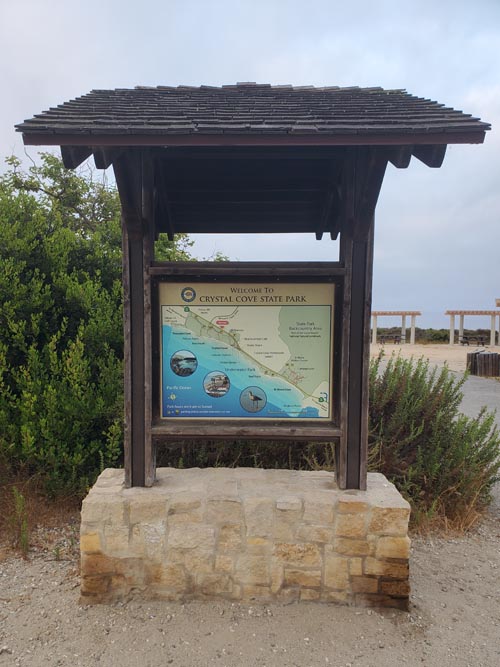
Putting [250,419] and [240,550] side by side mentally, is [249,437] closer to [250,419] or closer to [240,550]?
[250,419]

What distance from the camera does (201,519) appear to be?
2902mm

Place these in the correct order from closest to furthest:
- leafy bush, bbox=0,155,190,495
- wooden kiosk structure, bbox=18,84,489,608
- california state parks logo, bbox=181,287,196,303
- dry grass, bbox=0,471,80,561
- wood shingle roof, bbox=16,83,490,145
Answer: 1. wood shingle roof, bbox=16,83,490,145
2. wooden kiosk structure, bbox=18,84,489,608
3. california state parks logo, bbox=181,287,196,303
4. dry grass, bbox=0,471,80,561
5. leafy bush, bbox=0,155,190,495

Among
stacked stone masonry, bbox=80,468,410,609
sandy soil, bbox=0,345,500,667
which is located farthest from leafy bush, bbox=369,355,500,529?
stacked stone masonry, bbox=80,468,410,609

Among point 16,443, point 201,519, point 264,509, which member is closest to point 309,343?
point 264,509

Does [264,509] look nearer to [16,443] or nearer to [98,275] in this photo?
[16,443]

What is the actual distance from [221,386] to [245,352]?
0.99 feet

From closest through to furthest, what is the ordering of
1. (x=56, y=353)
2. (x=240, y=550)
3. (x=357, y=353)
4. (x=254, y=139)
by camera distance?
(x=254, y=139) < (x=240, y=550) < (x=357, y=353) < (x=56, y=353)

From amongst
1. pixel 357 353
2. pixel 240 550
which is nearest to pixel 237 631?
pixel 240 550

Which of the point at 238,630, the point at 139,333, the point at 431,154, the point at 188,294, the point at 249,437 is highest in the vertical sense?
the point at 431,154

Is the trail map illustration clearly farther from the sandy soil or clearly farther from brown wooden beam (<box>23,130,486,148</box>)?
the sandy soil

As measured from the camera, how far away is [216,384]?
313cm

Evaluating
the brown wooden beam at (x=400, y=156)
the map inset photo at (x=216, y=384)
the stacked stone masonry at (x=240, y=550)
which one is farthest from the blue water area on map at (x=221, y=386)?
the brown wooden beam at (x=400, y=156)

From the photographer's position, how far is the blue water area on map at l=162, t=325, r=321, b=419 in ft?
10.2

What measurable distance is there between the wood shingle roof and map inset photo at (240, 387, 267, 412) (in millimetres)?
1674
